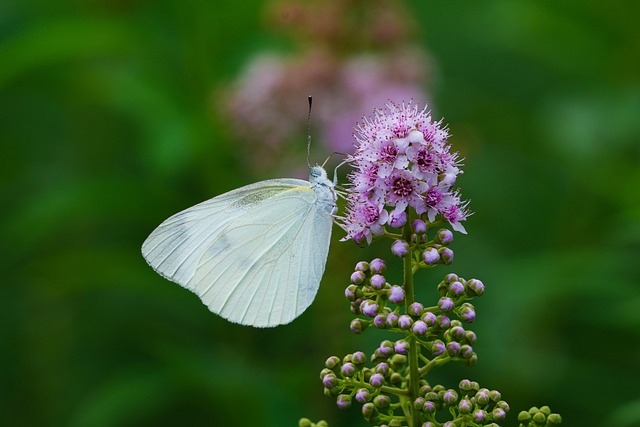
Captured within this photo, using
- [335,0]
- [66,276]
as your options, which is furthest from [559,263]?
[66,276]

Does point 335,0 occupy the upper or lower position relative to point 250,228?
upper

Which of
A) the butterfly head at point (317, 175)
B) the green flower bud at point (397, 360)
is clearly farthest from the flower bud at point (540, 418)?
the butterfly head at point (317, 175)

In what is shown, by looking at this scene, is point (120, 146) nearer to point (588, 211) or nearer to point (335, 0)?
point (335, 0)

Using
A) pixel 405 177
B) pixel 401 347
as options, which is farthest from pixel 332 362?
pixel 405 177

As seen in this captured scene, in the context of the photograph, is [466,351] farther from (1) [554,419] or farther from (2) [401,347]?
(1) [554,419]

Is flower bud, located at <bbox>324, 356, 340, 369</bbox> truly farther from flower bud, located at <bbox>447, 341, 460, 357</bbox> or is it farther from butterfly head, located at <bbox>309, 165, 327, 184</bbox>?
butterfly head, located at <bbox>309, 165, 327, 184</bbox>

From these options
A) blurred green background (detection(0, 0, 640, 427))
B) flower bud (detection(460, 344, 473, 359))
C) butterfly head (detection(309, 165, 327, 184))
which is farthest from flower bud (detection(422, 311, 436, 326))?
blurred green background (detection(0, 0, 640, 427))

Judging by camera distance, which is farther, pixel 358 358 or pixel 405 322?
pixel 358 358
